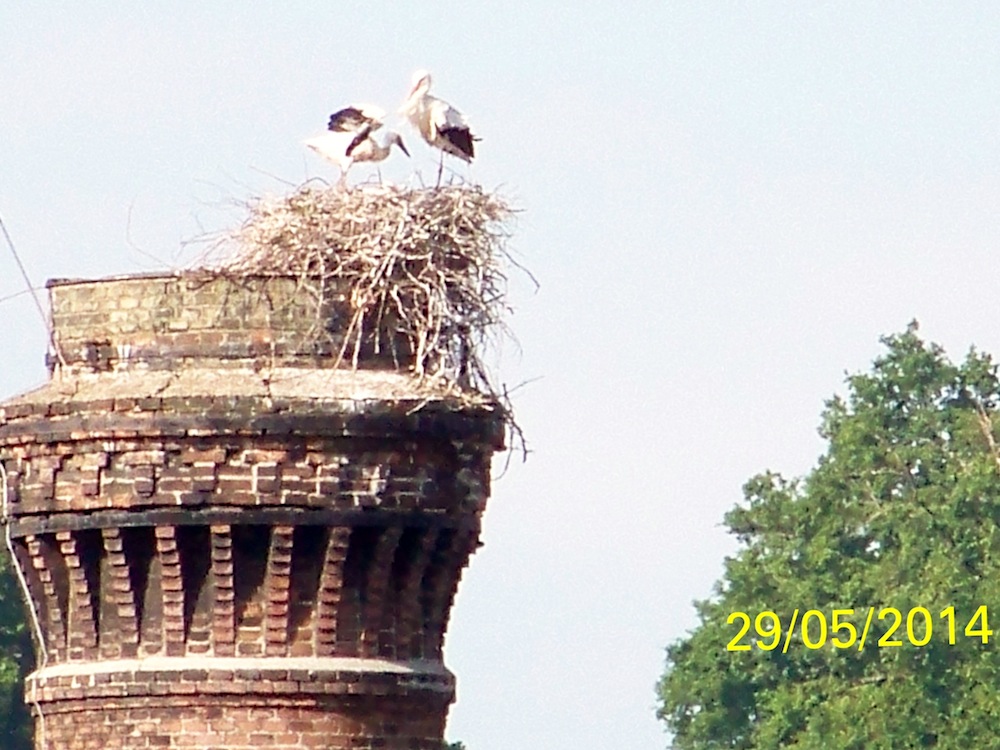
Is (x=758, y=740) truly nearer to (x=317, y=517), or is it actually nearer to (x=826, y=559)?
(x=826, y=559)

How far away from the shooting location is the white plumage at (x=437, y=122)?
23.6m

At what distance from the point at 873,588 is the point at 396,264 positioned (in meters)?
45.9

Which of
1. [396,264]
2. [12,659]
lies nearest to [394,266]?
[396,264]

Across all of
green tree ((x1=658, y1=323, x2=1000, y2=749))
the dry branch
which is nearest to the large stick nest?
the dry branch

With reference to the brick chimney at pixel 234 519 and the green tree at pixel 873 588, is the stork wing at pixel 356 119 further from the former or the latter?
the green tree at pixel 873 588

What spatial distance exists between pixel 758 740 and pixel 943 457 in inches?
277

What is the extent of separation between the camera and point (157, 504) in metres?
21.8

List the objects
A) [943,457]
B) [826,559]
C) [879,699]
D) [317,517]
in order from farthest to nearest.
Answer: [943,457] < [826,559] < [879,699] < [317,517]

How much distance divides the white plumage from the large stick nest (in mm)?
857

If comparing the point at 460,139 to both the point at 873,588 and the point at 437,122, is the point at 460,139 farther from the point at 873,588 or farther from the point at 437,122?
the point at 873,588

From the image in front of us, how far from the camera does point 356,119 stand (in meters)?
23.6

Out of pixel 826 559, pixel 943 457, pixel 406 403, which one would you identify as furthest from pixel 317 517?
pixel 943 457

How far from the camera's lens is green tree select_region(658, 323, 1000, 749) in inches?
2527

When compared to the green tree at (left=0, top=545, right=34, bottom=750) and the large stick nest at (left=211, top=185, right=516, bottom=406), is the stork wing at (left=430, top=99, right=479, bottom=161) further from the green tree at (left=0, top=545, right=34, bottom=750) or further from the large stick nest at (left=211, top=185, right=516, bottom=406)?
the green tree at (left=0, top=545, right=34, bottom=750)
